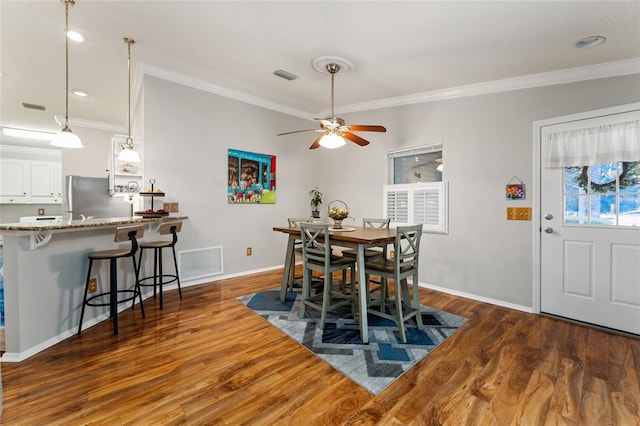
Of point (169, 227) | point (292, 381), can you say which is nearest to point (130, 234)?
point (169, 227)

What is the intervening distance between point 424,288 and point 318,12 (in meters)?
3.46

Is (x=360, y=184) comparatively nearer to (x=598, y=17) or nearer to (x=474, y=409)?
(x=598, y=17)

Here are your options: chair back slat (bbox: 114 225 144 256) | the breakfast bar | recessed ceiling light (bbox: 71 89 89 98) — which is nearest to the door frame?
chair back slat (bbox: 114 225 144 256)

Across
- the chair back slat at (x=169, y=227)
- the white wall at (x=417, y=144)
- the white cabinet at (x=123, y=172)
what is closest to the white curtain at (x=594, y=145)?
the white wall at (x=417, y=144)

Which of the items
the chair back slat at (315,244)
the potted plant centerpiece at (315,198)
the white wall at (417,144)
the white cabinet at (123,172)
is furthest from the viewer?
the potted plant centerpiece at (315,198)

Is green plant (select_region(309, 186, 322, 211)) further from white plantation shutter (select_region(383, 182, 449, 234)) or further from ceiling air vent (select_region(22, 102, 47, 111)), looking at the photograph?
ceiling air vent (select_region(22, 102, 47, 111))

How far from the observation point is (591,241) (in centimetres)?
288

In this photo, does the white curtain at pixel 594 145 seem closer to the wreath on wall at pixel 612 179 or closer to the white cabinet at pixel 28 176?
the wreath on wall at pixel 612 179

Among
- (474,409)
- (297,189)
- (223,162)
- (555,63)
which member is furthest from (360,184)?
(474,409)

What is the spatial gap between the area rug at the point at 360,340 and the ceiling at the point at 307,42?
2.70 m

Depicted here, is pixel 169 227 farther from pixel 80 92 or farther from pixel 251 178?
pixel 80 92

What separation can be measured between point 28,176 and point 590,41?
352 inches

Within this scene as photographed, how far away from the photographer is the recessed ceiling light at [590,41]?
2520 millimetres

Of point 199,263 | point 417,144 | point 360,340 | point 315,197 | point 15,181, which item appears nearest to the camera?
point 360,340
